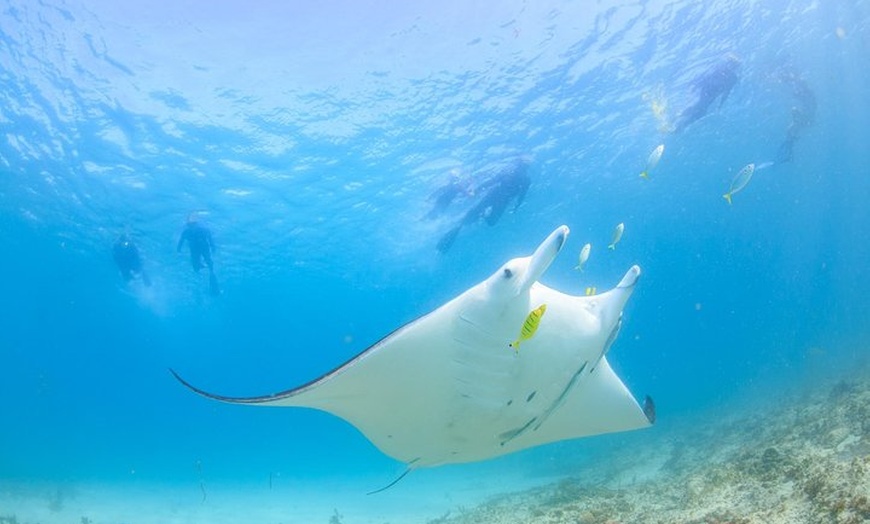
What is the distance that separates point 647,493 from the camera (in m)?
8.04

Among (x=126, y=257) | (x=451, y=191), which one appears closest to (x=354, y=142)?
(x=451, y=191)

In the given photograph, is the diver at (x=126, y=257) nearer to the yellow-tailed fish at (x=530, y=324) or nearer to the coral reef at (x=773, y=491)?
the coral reef at (x=773, y=491)

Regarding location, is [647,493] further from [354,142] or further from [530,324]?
[354,142]

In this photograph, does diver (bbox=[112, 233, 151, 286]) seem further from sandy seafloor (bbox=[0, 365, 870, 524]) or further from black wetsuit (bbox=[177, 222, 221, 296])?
sandy seafloor (bbox=[0, 365, 870, 524])

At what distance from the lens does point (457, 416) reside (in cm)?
379

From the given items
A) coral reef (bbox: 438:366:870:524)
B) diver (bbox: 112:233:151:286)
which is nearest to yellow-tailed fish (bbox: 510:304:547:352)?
coral reef (bbox: 438:366:870:524)

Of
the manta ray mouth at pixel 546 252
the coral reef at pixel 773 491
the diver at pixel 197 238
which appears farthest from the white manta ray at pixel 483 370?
the diver at pixel 197 238

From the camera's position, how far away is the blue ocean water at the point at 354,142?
15.4 meters

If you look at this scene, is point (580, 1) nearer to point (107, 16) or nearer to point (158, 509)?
point (107, 16)

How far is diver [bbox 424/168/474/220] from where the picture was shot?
22.0 meters

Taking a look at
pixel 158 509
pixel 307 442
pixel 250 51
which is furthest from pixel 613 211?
pixel 307 442

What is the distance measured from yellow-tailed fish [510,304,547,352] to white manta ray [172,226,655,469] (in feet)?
0.13

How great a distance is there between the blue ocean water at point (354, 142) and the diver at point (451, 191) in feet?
1.59

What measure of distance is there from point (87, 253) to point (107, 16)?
19.5 meters
